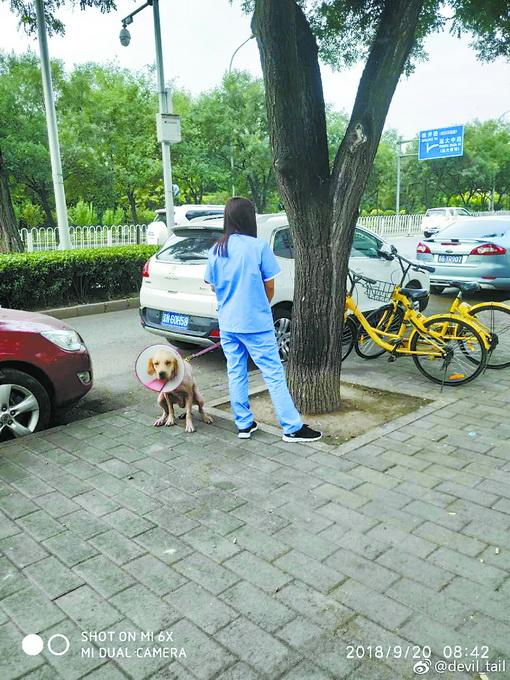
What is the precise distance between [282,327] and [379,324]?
107 centimetres

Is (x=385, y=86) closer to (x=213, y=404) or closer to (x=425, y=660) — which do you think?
(x=213, y=404)

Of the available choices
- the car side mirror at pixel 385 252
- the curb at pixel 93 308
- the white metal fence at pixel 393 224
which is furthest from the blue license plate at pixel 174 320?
the white metal fence at pixel 393 224

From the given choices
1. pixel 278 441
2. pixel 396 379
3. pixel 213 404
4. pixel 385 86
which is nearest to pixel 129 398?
pixel 213 404

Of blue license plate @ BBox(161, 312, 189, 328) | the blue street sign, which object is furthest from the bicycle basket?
the blue street sign

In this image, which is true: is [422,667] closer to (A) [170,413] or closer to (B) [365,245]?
(A) [170,413]

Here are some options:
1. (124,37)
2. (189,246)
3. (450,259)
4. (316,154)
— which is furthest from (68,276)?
(124,37)

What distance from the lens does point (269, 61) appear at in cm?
442

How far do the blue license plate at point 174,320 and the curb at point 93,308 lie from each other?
3833mm

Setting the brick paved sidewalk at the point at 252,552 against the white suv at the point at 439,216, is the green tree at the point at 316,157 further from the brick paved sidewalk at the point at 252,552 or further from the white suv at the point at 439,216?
the white suv at the point at 439,216

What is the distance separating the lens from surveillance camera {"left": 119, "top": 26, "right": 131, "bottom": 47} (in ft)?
46.0

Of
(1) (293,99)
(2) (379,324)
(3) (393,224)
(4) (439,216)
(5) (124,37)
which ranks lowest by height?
(2) (379,324)

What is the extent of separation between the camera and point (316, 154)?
460 centimetres

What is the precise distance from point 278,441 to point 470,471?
4.38ft

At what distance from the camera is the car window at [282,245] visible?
6780 millimetres
